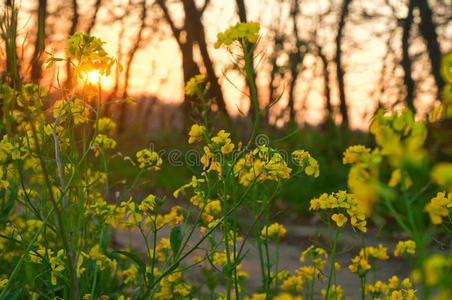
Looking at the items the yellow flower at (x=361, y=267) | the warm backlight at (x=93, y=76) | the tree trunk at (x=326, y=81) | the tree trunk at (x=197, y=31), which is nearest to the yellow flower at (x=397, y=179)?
the warm backlight at (x=93, y=76)

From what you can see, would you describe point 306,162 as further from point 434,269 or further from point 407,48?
point 407,48

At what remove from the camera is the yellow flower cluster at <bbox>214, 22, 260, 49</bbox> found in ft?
4.24

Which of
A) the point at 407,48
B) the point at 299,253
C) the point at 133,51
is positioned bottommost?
the point at 299,253

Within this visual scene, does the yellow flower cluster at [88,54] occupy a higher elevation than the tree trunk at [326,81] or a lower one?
lower

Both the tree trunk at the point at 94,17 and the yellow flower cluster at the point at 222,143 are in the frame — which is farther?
the tree trunk at the point at 94,17

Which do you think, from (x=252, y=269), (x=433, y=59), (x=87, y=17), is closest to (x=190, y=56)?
(x=433, y=59)

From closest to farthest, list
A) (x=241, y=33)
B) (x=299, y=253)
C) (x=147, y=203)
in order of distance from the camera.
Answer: (x=241, y=33), (x=147, y=203), (x=299, y=253)

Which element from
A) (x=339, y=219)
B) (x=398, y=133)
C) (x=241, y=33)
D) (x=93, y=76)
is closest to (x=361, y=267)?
(x=339, y=219)

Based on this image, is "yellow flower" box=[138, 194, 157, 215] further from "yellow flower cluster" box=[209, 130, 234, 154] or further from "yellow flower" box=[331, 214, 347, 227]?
"yellow flower" box=[331, 214, 347, 227]

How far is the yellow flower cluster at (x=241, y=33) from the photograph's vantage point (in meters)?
1.29

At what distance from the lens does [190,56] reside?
7078 millimetres

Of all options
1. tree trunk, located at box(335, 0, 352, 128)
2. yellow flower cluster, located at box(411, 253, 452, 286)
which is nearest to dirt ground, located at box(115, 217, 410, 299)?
yellow flower cluster, located at box(411, 253, 452, 286)

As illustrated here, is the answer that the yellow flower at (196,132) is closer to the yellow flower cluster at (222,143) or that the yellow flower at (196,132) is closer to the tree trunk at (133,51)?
the yellow flower cluster at (222,143)

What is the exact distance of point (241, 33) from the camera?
129 cm
